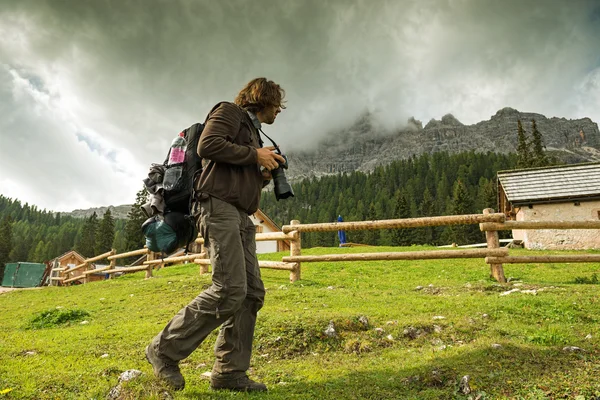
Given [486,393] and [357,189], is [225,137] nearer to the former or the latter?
[486,393]

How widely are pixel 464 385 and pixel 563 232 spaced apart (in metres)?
26.6

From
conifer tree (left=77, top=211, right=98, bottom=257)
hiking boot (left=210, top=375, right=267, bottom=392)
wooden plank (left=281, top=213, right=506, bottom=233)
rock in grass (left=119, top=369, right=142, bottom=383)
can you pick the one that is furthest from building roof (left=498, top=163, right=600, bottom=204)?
conifer tree (left=77, top=211, right=98, bottom=257)

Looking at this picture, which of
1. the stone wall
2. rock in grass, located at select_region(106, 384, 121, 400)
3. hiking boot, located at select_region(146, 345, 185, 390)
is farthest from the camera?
the stone wall

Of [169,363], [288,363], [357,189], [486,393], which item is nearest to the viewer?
[486,393]

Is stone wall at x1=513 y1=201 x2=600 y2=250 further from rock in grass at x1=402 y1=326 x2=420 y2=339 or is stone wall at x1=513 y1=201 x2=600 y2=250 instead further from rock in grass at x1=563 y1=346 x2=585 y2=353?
rock in grass at x1=563 y1=346 x2=585 y2=353

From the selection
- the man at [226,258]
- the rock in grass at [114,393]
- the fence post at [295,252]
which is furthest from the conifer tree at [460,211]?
the rock in grass at [114,393]

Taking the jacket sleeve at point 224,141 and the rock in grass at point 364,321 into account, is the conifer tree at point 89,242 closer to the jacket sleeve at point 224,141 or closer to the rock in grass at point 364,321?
the rock in grass at point 364,321

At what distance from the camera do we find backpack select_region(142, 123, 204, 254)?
3.29 meters

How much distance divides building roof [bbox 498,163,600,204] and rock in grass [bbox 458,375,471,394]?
89.7 feet

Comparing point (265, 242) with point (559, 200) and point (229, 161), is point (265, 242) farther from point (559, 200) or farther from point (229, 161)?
point (229, 161)

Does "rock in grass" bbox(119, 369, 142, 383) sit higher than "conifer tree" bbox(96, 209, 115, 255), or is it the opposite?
"conifer tree" bbox(96, 209, 115, 255)

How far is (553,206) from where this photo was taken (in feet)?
83.7

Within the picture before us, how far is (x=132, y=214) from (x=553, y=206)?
59.0 m

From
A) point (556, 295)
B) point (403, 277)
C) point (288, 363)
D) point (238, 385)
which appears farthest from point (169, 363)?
point (403, 277)
